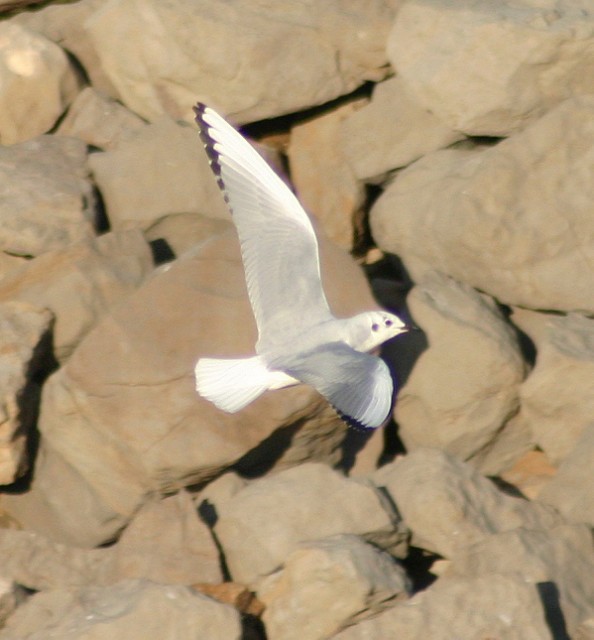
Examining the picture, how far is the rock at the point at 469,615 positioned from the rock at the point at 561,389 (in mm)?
1417

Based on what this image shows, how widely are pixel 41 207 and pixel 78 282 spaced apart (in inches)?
21.7

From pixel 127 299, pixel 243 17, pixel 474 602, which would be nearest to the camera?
pixel 474 602

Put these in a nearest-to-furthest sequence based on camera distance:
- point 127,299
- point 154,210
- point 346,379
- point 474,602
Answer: point 474,602 < point 346,379 < point 127,299 < point 154,210

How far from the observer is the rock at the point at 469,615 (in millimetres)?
4918

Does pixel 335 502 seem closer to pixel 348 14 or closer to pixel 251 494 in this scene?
pixel 251 494

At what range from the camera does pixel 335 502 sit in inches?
226

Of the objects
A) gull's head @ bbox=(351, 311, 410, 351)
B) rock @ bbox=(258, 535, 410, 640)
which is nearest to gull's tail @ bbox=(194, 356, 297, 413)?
gull's head @ bbox=(351, 311, 410, 351)

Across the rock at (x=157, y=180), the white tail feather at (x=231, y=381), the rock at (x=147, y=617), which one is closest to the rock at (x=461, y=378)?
the white tail feather at (x=231, y=381)

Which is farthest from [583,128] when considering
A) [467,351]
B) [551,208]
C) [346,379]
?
[346,379]

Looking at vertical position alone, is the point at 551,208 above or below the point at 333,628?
above

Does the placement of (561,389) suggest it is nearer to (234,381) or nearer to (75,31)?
(234,381)

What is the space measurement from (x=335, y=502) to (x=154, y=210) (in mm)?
1977

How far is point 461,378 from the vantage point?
6.40 metres

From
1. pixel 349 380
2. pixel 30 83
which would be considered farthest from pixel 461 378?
pixel 30 83
